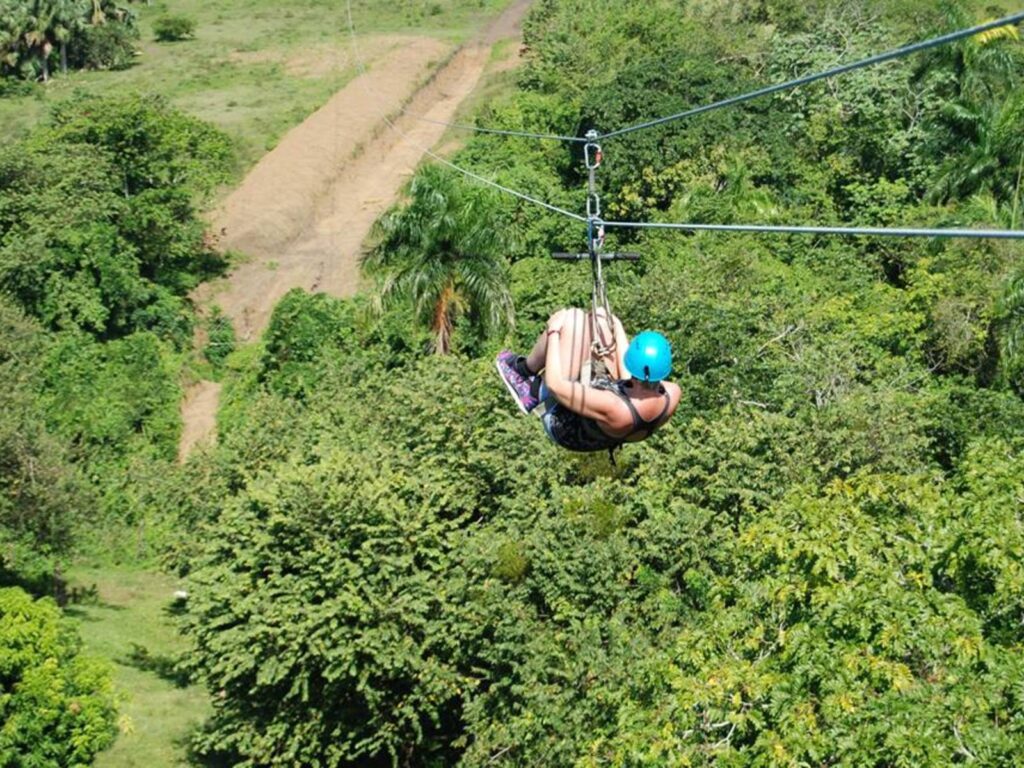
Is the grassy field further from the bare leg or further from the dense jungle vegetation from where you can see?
the bare leg

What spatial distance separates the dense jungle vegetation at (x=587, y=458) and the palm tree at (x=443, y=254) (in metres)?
0.10

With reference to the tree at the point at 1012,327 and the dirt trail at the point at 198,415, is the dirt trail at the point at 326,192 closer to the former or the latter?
the dirt trail at the point at 198,415

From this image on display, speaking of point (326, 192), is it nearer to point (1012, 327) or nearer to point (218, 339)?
point (218, 339)

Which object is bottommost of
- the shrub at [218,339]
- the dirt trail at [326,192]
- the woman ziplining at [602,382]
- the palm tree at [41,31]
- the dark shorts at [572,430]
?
the shrub at [218,339]

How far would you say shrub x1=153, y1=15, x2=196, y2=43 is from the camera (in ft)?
252

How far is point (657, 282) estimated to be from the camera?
30.3 m

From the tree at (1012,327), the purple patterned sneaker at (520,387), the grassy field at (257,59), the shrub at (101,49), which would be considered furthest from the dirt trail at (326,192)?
the purple patterned sneaker at (520,387)

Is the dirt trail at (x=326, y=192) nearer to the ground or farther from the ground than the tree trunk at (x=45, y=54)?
nearer to the ground

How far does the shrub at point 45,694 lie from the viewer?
22078mm

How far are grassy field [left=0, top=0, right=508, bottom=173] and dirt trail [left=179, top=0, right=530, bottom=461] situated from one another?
203 cm

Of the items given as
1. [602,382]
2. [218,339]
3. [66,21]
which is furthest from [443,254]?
[66,21]

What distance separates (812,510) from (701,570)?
14.8 ft

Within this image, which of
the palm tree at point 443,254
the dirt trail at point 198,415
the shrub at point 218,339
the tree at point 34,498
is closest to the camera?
the palm tree at point 443,254

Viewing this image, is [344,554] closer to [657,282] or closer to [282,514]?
[282,514]
